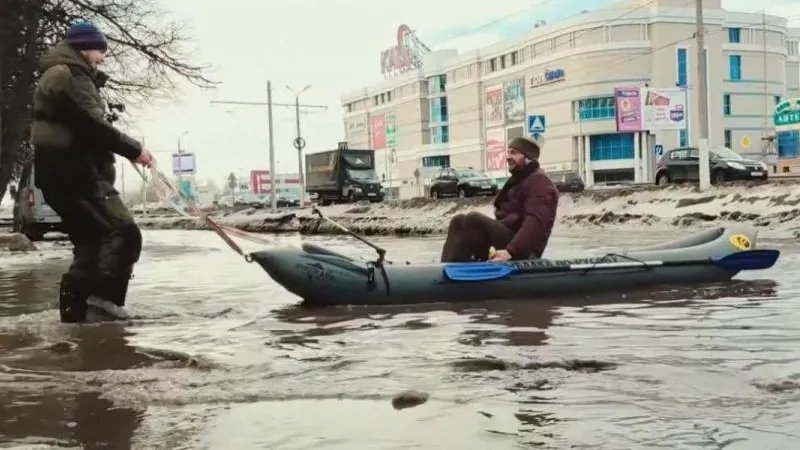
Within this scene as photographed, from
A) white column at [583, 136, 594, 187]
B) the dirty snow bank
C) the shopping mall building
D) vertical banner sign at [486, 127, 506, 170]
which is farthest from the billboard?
the dirty snow bank

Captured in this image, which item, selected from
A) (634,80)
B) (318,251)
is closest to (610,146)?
(634,80)

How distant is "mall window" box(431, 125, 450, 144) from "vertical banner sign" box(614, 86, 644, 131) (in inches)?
1178

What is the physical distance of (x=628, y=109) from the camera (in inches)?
2413

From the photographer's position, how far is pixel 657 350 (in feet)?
15.3

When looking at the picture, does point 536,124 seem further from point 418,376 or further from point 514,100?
point 514,100

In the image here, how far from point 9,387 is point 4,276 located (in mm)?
7678

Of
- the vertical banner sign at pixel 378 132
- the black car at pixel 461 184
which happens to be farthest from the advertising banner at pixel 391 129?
the black car at pixel 461 184

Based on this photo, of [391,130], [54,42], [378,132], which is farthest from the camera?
[378,132]

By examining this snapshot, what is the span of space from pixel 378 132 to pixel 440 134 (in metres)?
15.4

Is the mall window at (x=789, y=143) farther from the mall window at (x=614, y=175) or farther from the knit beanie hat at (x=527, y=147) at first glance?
the knit beanie hat at (x=527, y=147)

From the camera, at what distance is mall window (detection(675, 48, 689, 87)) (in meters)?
65.6

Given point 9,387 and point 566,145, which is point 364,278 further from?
point 566,145

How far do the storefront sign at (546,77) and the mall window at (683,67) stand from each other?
9035mm

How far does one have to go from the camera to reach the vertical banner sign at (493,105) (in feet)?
260
